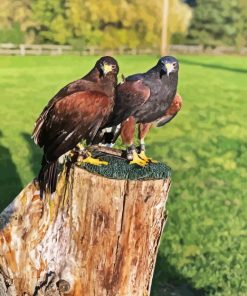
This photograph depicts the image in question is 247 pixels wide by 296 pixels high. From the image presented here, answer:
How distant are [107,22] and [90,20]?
1.55 metres

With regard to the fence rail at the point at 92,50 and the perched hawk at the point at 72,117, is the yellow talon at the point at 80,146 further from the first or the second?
the fence rail at the point at 92,50

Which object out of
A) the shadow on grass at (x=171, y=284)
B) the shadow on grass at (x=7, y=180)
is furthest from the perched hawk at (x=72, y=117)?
the shadow on grass at (x=7, y=180)

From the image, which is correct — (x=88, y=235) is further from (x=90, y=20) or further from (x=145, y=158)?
(x=90, y=20)

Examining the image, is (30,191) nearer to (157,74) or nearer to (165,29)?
(157,74)

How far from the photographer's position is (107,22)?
34312mm

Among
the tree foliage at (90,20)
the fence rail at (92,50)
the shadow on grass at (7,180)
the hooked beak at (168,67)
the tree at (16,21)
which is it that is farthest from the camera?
the tree foliage at (90,20)

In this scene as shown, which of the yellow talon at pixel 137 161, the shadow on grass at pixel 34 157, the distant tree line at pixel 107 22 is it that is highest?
the yellow talon at pixel 137 161

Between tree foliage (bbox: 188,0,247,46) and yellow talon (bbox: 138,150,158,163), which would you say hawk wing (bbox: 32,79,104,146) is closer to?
yellow talon (bbox: 138,150,158,163)

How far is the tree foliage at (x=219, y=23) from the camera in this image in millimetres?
40250

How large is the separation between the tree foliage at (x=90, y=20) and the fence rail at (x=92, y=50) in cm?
39

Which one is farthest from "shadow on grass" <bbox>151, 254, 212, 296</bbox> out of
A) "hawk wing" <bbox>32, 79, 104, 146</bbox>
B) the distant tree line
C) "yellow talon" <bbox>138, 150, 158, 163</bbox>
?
the distant tree line

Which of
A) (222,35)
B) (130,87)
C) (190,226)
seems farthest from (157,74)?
(222,35)

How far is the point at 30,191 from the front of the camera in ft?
10.3

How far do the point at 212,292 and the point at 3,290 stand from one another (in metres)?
3.16
